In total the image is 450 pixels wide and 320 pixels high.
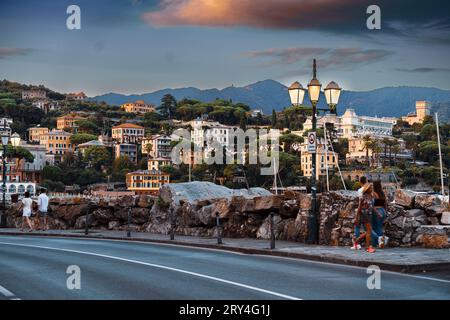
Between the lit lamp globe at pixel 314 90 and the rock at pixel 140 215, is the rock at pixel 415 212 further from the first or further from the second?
the rock at pixel 140 215

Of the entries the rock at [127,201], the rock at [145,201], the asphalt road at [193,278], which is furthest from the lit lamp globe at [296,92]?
the rock at [127,201]

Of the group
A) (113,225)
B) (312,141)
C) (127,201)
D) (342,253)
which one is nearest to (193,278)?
(342,253)

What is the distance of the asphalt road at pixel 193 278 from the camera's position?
36.8 ft

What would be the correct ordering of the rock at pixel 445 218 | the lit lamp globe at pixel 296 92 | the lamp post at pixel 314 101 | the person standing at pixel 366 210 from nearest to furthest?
the person standing at pixel 366 210, the rock at pixel 445 218, the lamp post at pixel 314 101, the lit lamp globe at pixel 296 92

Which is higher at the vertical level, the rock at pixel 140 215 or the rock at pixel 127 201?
the rock at pixel 127 201

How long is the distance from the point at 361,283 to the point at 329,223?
275 inches

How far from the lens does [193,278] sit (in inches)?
520

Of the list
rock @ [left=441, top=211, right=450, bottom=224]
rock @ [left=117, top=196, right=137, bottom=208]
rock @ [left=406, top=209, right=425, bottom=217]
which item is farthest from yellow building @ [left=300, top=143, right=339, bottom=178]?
rock @ [left=441, top=211, right=450, bottom=224]

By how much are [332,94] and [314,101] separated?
34.0 inches

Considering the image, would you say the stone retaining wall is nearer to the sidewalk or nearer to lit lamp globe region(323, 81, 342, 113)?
the sidewalk
